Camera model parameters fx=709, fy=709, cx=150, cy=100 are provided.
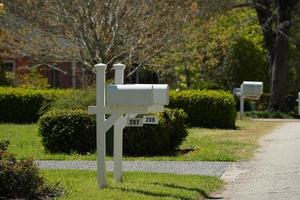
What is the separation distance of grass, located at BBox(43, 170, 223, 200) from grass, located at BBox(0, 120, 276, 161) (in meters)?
2.78

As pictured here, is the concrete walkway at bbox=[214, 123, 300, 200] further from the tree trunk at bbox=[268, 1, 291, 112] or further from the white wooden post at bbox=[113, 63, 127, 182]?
the tree trunk at bbox=[268, 1, 291, 112]

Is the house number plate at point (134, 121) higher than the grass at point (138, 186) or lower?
higher

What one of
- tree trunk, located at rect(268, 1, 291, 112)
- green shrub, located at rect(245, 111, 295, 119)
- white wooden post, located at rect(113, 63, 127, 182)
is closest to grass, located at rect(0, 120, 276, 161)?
white wooden post, located at rect(113, 63, 127, 182)

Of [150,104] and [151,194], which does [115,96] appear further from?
[151,194]

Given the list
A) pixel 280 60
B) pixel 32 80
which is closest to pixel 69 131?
pixel 32 80

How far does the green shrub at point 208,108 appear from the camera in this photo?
2333 cm

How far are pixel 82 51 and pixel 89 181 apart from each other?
669 inches

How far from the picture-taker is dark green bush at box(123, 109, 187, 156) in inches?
611

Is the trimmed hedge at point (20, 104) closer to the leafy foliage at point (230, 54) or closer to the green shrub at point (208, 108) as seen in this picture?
the green shrub at point (208, 108)

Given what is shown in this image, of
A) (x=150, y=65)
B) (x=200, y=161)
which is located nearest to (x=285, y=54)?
(x=150, y=65)

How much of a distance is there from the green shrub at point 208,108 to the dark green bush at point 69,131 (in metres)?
7.96

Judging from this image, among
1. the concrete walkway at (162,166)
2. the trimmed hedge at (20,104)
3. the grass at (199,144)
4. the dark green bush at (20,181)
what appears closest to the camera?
the dark green bush at (20,181)

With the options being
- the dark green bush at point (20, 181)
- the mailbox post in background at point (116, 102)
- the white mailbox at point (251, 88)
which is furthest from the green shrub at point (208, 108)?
the dark green bush at point (20, 181)

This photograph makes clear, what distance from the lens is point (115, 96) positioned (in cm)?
1012
